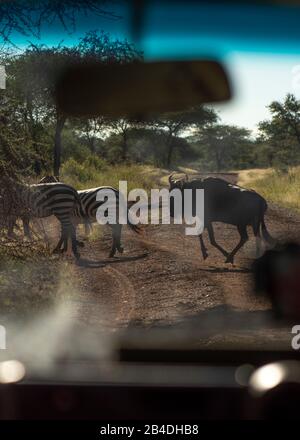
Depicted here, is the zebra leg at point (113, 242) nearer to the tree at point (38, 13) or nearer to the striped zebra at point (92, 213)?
the striped zebra at point (92, 213)

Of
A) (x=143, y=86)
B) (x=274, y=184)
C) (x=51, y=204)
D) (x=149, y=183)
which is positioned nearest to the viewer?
(x=143, y=86)

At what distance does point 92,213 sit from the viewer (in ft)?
9.68

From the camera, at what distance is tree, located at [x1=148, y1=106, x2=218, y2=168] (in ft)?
8.77

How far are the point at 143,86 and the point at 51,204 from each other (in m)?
0.78

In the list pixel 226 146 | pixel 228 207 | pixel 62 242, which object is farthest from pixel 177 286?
pixel 226 146

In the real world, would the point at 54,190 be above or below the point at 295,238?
above

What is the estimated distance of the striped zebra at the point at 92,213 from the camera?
283cm

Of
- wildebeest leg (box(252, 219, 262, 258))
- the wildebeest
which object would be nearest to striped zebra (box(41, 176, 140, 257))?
the wildebeest

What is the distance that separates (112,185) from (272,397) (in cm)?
109

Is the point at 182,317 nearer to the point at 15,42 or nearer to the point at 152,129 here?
the point at 152,129

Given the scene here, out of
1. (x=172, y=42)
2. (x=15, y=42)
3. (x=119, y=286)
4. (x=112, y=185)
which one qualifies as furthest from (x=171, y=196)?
(x=15, y=42)

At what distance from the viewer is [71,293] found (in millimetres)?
2773

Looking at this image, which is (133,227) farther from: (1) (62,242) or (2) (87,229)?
(1) (62,242)

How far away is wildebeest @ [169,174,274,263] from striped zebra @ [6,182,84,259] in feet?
1.52
